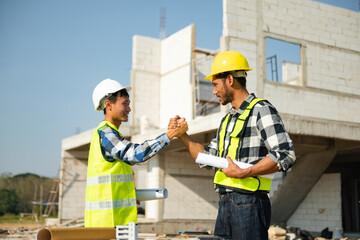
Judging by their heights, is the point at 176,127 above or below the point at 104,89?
below

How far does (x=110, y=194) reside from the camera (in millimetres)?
3205

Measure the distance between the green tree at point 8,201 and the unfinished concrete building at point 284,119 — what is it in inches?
534

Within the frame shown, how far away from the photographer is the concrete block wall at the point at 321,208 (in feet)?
58.1

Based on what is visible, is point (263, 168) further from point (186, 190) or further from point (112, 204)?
point (186, 190)

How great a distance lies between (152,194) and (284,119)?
10.4m

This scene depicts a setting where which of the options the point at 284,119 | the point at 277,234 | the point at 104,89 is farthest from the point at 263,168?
the point at 277,234

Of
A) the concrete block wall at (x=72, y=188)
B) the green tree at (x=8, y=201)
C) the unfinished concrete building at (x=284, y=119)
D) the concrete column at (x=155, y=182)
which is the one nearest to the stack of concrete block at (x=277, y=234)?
the unfinished concrete building at (x=284, y=119)

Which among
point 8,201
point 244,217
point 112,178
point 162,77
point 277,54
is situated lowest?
point 8,201

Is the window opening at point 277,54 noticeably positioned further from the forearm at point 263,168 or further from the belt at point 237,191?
the forearm at point 263,168

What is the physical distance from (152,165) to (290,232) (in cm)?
566

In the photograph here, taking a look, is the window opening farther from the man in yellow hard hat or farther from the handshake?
the man in yellow hard hat

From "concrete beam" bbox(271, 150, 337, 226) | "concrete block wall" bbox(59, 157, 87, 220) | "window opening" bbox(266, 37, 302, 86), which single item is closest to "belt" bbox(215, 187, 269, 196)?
"window opening" bbox(266, 37, 302, 86)

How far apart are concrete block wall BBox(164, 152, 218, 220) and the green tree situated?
65.1 ft

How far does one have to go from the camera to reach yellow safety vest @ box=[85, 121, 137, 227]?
321cm
